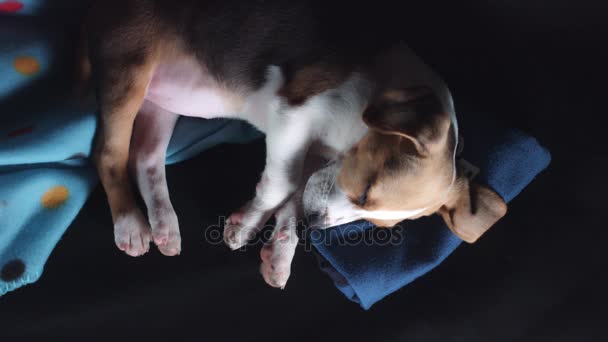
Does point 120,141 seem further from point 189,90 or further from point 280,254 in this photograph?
point 280,254

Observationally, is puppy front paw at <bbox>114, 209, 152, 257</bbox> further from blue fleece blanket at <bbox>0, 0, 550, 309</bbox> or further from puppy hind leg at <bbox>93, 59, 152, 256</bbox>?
blue fleece blanket at <bbox>0, 0, 550, 309</bbox>

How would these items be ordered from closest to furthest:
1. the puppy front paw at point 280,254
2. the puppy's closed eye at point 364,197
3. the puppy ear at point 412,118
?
the puppy ear at point 412,118 < the puppy's closed eye at point 364,197 < the puppy front paw at point 280,254

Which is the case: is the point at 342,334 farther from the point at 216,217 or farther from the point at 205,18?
the point at 205,18

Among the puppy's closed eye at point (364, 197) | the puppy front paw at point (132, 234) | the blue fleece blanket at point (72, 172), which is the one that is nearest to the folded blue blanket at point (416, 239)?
the blue fleece blanket at point (72, 172)

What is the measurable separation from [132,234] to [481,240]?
4.32 ft

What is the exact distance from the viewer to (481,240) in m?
1.97

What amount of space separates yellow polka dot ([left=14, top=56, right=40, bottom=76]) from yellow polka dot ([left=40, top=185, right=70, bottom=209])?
412mm

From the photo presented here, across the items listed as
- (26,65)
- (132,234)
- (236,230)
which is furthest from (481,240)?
(26,65)

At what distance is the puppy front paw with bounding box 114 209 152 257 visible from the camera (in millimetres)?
1636

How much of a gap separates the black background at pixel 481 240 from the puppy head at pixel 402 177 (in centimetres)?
36

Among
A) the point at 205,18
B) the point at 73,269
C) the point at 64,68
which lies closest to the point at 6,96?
the point at 64,68

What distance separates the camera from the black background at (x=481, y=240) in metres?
1.72

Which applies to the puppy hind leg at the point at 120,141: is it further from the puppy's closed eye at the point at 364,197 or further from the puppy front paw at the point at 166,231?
the puppy's closed eye at the point at 364,197

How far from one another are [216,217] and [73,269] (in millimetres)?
506
